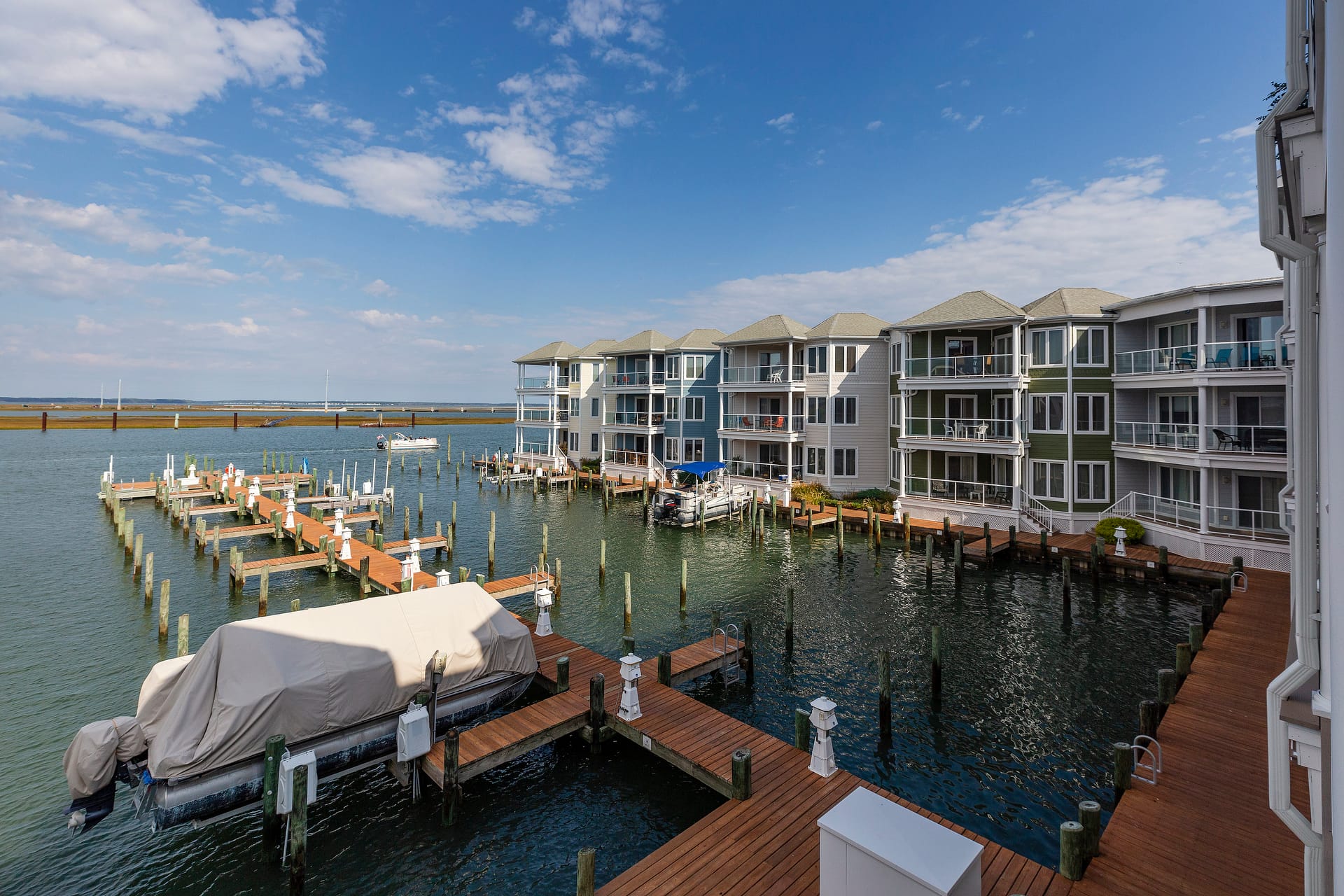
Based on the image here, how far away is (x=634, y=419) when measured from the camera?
53562 millimetres

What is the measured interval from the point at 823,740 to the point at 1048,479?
25.0 metres

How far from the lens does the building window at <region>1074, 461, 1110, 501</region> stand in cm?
2953

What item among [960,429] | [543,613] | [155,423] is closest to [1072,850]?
[543,613]

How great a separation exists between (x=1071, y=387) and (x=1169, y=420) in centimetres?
402

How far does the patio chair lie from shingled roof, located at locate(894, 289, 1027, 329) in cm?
916

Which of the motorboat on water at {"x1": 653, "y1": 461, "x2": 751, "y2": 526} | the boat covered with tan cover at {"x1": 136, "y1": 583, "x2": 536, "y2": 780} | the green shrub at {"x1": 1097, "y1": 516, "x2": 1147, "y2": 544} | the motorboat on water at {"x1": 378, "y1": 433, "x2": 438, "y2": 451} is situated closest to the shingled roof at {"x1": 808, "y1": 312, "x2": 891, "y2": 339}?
the motorboat on water at {"x1": 653, "y1": 461, "x2": 751, "y2": 526}

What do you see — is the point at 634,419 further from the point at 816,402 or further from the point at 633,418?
the point at 816,402

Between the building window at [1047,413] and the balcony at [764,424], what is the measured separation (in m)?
13.7

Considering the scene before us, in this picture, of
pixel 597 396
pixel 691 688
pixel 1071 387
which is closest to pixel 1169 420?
pixel 1071 387

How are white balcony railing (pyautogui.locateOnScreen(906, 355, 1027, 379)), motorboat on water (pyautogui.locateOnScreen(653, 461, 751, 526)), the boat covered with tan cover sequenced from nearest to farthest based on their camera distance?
the boat covered with tan cover, white balcony railing (pyautogui.locateOnScreen(906, 355, 1027, 379)), motorboat on water (pyautogui.locateOnScreen(653, 461, 751, 526))

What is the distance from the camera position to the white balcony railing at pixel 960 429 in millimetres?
31891

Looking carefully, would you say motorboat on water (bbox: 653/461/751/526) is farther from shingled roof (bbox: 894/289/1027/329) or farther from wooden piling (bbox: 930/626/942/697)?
wooden piling (bbox: 930/626/942/697)

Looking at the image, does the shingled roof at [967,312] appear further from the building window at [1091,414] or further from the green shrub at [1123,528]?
the green shrub at [1123,528]

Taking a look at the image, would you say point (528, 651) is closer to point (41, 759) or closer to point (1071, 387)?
point (41, 759)
